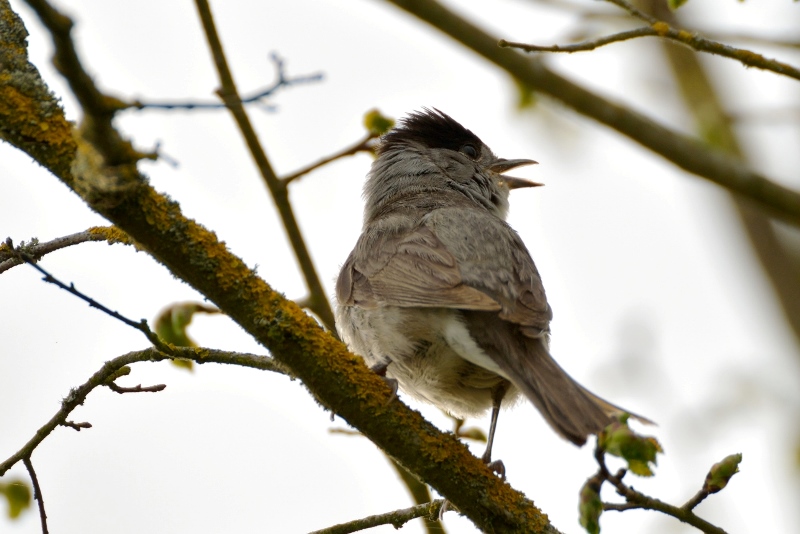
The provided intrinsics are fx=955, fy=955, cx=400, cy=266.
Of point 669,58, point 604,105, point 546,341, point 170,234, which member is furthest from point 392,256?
point 669,58

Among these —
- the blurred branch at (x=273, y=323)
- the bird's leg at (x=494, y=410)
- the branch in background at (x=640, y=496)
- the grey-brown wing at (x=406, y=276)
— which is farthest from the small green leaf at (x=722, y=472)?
the bird's leg at (x=494, y=410)

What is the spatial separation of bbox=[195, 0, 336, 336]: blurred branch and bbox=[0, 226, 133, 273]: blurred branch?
110 cm

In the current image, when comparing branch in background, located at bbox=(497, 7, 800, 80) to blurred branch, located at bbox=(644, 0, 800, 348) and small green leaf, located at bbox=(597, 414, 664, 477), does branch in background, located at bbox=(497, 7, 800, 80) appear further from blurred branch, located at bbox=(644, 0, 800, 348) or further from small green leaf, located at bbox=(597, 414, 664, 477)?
blurred branch, located at bbox=(644, 0, 800, 348)

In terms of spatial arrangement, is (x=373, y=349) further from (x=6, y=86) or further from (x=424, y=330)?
(x=6, y=86)

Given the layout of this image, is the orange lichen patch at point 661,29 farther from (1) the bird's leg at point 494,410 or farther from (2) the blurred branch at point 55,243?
(2) the blurred branch at point 55,243

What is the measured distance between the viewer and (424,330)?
431cm

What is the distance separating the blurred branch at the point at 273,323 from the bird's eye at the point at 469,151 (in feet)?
11.5

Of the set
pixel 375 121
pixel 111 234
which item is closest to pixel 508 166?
pixel 375 121

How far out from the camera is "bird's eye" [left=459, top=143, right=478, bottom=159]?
659 cm

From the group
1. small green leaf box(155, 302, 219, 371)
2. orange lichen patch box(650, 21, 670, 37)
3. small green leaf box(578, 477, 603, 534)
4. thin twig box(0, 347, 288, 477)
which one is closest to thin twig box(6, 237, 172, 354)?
thin twig box(0, 347, 288, 477)

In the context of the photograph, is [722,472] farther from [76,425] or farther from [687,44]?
[76,425]

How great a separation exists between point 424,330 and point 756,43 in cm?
249

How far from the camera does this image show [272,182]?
4.77 m

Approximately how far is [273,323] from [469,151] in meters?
3.84
